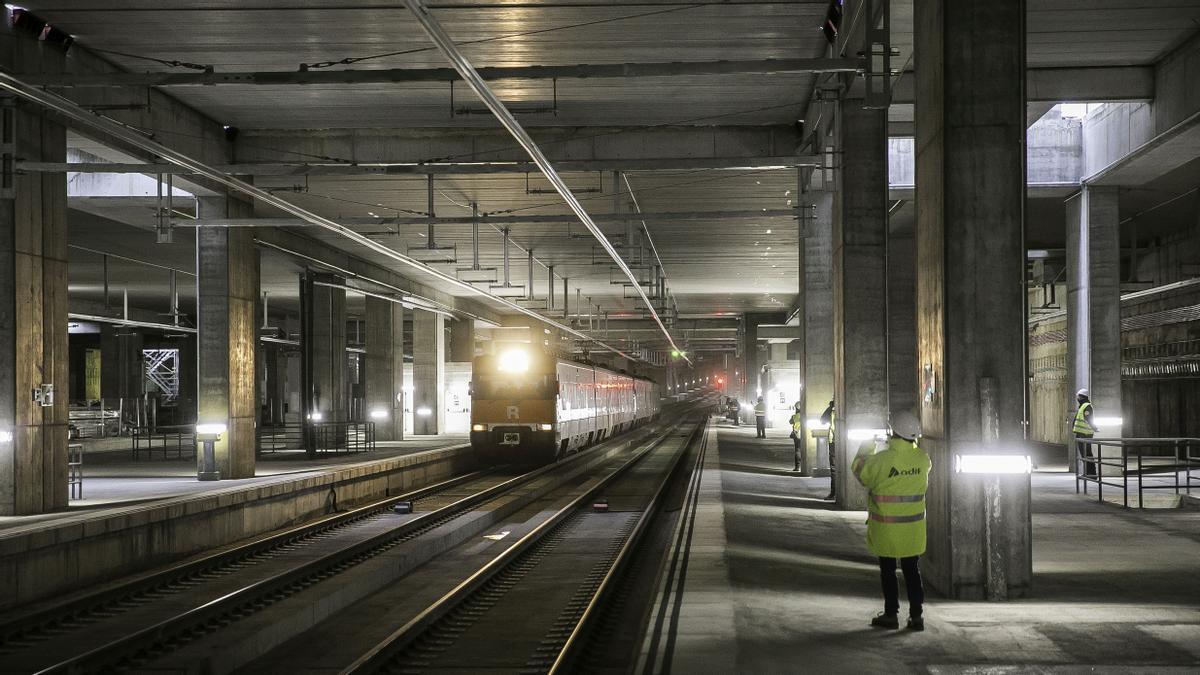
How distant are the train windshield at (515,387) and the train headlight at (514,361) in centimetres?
25

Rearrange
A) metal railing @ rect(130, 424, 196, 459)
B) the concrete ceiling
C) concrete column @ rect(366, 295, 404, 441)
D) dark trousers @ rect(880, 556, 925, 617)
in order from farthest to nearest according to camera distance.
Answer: concrete column @ rect(366, 295, 404, 441) → metal railing @ rect(130, 424, 196, 459) → the concrete ceiling → dark trousers @ rect(880, 556, 925, 617)

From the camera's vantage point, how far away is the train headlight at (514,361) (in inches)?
1297

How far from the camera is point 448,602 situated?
1270 centimetres

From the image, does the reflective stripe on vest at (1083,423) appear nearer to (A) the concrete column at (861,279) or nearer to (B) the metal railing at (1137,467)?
(B) the metal railing at (1137,467)


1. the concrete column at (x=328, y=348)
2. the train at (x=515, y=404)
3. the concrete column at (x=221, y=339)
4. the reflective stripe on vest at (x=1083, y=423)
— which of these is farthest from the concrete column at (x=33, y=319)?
the concrete column at (x=328, y=348)

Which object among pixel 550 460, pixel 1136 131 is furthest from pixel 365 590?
pixel 550 460

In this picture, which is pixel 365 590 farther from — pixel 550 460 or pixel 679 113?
pixel 550 460

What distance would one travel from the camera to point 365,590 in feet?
47.6

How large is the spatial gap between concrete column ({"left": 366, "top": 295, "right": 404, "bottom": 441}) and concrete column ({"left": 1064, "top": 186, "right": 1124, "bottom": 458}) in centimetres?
2818

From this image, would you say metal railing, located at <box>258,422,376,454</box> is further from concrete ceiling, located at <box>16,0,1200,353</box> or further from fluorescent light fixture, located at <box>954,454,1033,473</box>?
fluorescent light fixture, located at <box>954,454,1033,473</box>

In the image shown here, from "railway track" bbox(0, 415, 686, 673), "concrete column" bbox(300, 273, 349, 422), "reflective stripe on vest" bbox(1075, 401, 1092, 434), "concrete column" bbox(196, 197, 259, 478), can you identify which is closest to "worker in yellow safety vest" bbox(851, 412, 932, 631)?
"railway track" bbox(0, 415, 686, 673)

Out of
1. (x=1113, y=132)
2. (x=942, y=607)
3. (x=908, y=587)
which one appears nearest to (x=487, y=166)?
(x=942, y=607)

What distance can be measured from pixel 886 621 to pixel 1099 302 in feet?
69.4

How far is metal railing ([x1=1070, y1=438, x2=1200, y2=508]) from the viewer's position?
755 inches
